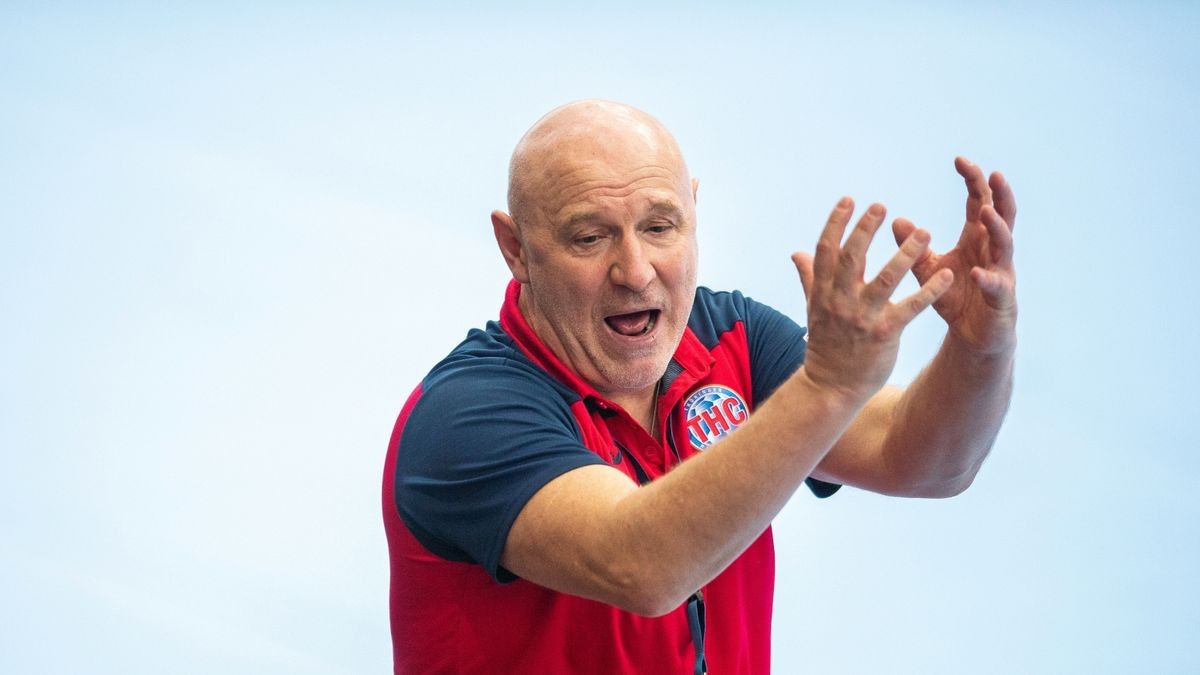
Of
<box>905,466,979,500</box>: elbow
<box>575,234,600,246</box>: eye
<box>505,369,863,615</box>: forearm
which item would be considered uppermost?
<box>575,234,600,246</box>: eye

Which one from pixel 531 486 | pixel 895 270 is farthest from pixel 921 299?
pixel 531 486

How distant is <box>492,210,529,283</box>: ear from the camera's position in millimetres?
2312

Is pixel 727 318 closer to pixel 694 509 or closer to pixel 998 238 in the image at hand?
pixel 998 238

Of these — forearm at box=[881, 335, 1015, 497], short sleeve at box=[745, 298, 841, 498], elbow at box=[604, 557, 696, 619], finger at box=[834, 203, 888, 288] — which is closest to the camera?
finger at box=[834, 203, 888, 288]

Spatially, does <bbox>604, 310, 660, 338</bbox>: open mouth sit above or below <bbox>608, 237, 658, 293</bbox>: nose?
below

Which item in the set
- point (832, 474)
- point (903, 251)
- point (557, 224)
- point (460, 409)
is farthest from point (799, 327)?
point (903, 251)

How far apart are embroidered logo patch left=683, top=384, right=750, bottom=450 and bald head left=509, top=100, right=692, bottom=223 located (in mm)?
319

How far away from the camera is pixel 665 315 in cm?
224

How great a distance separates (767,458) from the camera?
170cm

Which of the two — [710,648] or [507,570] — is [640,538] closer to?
[507,570]

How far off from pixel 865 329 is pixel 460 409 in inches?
23.4

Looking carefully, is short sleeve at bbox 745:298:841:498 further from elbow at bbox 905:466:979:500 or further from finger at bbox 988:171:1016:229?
finger at bbox 988:171:1016:229

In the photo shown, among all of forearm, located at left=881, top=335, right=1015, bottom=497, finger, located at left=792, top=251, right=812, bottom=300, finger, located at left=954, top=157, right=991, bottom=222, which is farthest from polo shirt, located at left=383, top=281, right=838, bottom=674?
finger, located at left=954, top=157, right=991, bottom=222

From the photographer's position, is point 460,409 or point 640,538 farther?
point 460,409
